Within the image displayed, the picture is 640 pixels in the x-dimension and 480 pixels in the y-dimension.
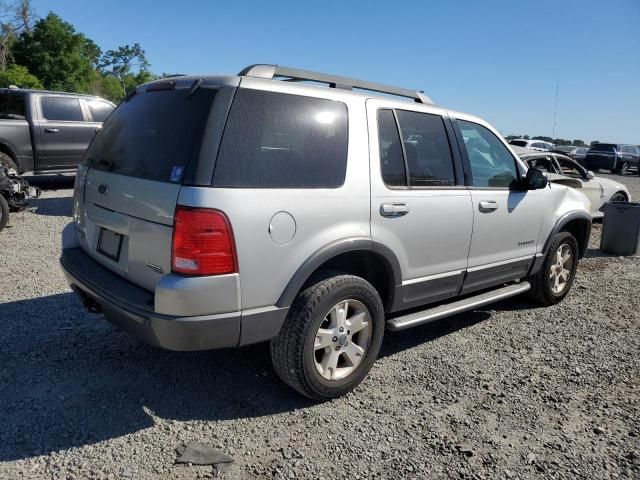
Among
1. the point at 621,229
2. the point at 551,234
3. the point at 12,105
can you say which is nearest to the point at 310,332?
the point at 551,234

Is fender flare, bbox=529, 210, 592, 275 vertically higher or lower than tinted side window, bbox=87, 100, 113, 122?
lower

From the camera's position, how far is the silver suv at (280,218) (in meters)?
2.58

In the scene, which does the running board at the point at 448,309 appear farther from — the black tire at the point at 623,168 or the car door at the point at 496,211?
the black tire at the point at 623,168

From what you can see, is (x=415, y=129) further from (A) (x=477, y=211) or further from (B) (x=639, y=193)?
(B) (x=639, y=193)

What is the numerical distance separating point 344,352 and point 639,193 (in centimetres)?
1914

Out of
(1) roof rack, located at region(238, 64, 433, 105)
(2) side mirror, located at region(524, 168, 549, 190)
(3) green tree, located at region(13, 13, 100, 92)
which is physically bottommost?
(2) side mirror, located at region(524, 168, 549, 190)

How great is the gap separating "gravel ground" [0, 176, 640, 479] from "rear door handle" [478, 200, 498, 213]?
1.13 metres

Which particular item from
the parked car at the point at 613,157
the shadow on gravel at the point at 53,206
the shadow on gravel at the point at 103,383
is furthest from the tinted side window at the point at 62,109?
the parked car at the point at 613,157

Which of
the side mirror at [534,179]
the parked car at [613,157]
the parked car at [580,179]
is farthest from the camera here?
the parked car at [613,157]

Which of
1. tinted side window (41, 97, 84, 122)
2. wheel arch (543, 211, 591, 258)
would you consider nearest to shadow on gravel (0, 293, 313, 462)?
wheel arch (543, 211, 591, 258)

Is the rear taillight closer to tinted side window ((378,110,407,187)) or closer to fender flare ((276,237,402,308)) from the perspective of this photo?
fender flare ((276,237,402,308))

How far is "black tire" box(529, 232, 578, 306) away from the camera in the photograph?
4.96 m

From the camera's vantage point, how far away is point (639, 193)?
723 inches

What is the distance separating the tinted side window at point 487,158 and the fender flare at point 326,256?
4.04 feet
